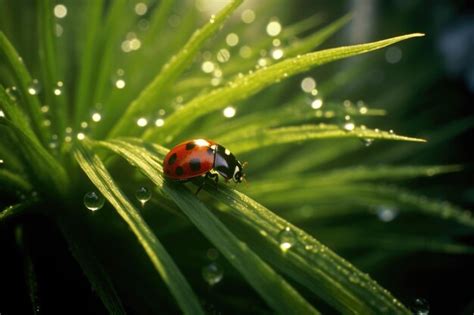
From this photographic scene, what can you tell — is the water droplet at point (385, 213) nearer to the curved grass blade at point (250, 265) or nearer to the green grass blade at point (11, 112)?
the curved grass blade at point (250, 265)

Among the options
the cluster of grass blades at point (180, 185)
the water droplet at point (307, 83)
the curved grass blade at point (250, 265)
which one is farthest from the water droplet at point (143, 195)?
the water droplet at point (307, 83)

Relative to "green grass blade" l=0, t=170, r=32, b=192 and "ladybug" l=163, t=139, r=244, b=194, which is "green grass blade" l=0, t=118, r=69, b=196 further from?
"ladybug" l=163, t=139, r=244, b=194

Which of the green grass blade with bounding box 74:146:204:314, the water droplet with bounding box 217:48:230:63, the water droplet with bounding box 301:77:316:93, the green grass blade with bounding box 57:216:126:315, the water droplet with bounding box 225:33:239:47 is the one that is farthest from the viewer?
the water droplet with bounding box 301:77:316:93

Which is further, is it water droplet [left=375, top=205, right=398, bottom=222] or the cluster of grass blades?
water droplet [left=375, top=205, right=398, bottom=222]

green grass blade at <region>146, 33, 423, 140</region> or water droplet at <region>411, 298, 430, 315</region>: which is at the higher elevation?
green grass blade at <region>146, 33, 423, 140</region>

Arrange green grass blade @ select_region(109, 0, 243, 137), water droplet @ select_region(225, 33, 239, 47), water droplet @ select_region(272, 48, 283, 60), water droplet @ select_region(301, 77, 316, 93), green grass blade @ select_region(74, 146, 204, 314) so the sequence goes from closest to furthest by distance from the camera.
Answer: green grass blade @ select_region(74, 146, 204, 314)
green grass blade @ select_region(109, 0, 243, 137)
water droplet @ select_region(272, 48, 283, 60)
water droplet @ select_region(225, 33, 239, 47)
water droplet @ select_region(301, 77, 316, 93)

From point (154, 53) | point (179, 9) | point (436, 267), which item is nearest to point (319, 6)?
point (179, 9)

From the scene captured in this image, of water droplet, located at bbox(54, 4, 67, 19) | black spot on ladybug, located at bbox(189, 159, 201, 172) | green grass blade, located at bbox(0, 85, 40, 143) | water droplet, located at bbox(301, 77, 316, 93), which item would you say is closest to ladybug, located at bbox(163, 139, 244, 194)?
black spot on ladybug, located at bbox(189, 159, 201, 172)

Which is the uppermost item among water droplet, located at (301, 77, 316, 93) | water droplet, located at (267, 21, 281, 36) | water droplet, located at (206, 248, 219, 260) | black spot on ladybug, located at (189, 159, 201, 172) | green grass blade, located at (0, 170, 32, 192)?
water droplet, located at (267, 21, 281, 36)
